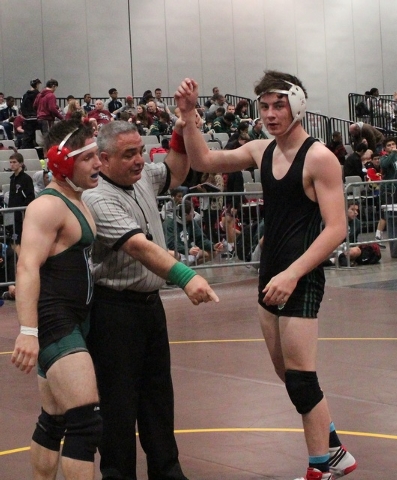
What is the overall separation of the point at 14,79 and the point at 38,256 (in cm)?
2311

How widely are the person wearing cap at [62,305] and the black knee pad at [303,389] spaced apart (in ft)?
3.34

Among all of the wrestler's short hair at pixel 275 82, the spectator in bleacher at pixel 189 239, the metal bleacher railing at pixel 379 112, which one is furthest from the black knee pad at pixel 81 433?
the metal bleacher railing at pixel 379 112

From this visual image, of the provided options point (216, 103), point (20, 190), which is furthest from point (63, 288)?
point (216, 103)

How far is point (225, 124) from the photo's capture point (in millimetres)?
22438

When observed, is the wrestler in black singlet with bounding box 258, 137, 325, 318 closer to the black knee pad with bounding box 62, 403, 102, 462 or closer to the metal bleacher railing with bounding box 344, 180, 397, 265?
the black knee pad with bounding box 62, 403, 102, 462

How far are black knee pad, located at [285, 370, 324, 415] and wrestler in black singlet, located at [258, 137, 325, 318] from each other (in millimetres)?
295

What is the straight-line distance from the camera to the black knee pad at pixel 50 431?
14.0 feet

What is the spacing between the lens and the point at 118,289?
15.4 ft

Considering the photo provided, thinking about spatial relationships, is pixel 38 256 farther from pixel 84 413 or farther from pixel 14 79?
pixel 14 79

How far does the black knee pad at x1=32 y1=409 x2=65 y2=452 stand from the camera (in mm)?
4273

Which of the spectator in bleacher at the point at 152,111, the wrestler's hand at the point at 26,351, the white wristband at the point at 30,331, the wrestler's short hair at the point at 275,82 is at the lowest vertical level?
the wrestler's hand at the point at 26,351

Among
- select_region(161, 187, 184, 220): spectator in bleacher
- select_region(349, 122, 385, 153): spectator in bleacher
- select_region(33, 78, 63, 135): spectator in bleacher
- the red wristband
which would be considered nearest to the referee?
the red wristband

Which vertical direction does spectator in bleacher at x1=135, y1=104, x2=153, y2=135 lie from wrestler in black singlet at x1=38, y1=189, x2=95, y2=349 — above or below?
above

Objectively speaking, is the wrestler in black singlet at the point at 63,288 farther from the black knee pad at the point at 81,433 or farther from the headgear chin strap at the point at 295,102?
the headgear chin strap at the point at 295,102
